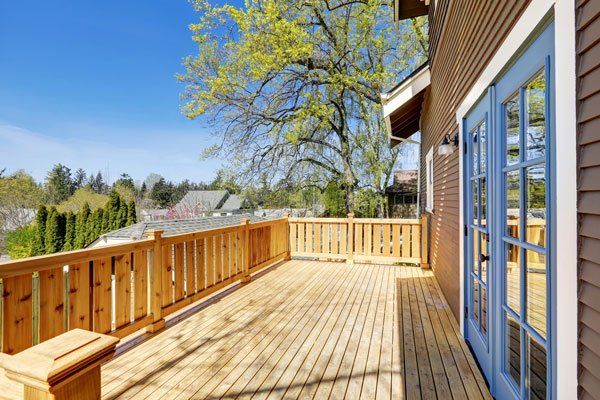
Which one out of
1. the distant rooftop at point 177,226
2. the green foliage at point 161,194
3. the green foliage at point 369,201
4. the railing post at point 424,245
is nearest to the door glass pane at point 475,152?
the railing post at point 424,245

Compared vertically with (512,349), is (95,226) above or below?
below

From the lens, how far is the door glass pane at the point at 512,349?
1.70 m

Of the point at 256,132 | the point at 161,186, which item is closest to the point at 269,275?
the point at 256,132

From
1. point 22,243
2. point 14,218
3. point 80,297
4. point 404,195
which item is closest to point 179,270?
point 80,297

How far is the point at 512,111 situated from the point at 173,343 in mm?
3224

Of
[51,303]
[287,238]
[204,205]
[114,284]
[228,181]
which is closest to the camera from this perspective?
[51,303]

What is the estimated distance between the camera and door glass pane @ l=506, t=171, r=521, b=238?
1689mm

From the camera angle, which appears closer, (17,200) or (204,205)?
(17,200)

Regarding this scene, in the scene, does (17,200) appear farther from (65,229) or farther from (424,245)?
(424,245)

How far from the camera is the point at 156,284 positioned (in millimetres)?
3230

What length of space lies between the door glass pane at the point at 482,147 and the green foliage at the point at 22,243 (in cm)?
2271

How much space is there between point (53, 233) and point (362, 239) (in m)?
19.4

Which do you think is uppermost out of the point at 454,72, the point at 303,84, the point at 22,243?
the point at 303,84

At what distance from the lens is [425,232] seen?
6.07m
